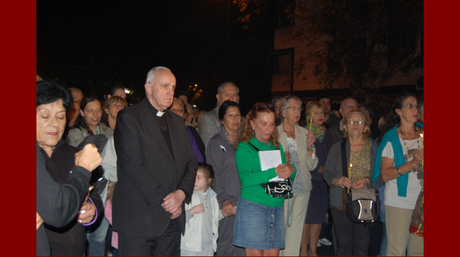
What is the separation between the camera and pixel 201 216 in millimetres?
4070

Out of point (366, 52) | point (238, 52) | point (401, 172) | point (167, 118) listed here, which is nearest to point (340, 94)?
point (366, 52)

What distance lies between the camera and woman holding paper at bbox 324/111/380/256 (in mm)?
4539

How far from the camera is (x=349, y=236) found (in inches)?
180

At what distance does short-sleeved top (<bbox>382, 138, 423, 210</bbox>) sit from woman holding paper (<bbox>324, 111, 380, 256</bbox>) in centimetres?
39

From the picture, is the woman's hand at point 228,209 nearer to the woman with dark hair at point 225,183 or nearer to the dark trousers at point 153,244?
the woman with dark hair at point 225,183

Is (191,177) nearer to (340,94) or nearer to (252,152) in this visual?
(252,152)

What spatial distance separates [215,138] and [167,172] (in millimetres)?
1456

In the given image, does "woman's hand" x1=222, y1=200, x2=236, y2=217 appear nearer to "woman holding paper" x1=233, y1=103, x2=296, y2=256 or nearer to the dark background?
"woman holding paper" x1=233, y1=103, x2=296, y2=256

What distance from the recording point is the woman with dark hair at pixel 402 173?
401cm

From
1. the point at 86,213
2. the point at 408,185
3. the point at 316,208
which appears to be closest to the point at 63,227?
the point at 86,213

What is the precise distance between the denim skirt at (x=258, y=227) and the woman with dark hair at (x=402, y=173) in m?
1.43

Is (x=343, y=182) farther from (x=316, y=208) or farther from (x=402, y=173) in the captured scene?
(x=316, y=208)

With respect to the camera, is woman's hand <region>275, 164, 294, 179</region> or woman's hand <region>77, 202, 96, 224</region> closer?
woman's hand <region>77, 202, 96, 224</region>

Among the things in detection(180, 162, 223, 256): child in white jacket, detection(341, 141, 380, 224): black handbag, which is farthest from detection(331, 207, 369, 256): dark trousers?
detection(180, 162, 223, 256): child in white jacket
